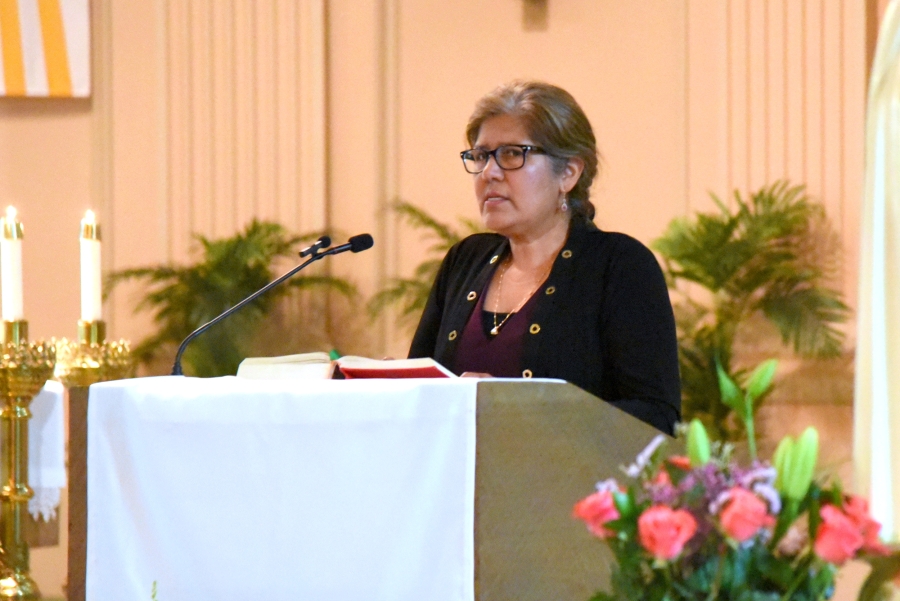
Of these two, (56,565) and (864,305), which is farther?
(56,565)

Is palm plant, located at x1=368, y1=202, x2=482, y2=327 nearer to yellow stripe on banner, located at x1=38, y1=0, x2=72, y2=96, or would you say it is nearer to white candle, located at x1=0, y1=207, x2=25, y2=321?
yellow stripe on banner, located at x1=38, y1=0, x2=72, y2=96

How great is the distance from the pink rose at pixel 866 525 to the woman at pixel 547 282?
3.37 ft

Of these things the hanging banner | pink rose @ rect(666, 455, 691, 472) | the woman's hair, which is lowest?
pink rose @ rect(666, 455, 691, 472)

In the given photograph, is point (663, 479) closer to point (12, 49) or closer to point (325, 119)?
point (325, 119)

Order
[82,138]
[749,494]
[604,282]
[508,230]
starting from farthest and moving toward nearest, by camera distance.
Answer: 1. [82,138]
2. [508,230]
3. [604,282]
4. [749,494]

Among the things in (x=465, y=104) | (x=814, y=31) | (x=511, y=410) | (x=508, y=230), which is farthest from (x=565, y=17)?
(x=511, y=410)

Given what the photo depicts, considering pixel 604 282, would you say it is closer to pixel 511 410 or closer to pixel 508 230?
pixel 508 230

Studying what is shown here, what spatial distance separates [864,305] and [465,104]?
4496 mm

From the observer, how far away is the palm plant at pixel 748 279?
15.9 ft

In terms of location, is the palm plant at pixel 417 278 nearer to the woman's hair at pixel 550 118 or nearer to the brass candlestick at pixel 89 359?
the brass candlestick at pixel 89 359

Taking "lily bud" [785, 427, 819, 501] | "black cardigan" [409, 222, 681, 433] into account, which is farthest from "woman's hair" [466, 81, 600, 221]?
"lily bud" [785, 427, 819, 501]

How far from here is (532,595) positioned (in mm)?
1951

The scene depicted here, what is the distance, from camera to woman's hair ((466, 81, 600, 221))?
294 cm

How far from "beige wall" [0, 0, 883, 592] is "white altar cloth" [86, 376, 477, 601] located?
12.2 ft
